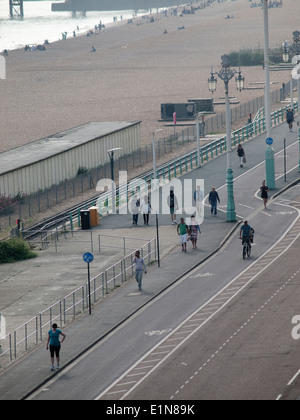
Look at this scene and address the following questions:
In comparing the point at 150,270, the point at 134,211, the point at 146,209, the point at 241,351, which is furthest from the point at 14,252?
the point at 241,351

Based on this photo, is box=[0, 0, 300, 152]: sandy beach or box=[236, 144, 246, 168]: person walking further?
box=[0, 0, 300, 152]: sandy beach

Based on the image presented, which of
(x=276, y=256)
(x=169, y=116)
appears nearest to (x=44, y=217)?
(x=276, y=256)

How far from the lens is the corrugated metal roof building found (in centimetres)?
6319

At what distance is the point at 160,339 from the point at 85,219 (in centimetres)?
2016

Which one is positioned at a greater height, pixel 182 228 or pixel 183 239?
pixel 182 228

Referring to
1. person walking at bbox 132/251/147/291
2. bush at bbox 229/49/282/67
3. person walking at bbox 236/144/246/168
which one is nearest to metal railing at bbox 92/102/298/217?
person walking at bbox 236/144/246/168

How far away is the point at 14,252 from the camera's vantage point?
160 ft

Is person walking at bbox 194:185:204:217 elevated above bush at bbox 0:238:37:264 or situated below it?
above

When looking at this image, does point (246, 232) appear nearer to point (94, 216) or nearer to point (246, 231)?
point (246, 231)

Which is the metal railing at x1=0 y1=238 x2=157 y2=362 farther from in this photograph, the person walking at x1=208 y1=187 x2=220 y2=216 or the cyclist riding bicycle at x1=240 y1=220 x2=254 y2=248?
the person walking at x1=208 y1=187 x2=220 y2=216

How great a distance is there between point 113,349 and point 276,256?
42.1ft

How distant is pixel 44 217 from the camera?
59.5m

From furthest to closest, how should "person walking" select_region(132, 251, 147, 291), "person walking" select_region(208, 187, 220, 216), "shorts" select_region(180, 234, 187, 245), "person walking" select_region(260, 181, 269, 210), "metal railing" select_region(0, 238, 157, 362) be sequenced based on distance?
"person walking" select_region(260, 181, 269, 210) → "person walking" select_region(208, 187, 220, 216) → "shorts" select_region(180, 234, 187, 245) → "person walking" select_region(132, 251, 147, 291) → "metal railing" select_region(0, 238, 157, 362)

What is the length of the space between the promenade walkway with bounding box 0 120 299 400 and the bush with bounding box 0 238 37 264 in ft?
3.86
